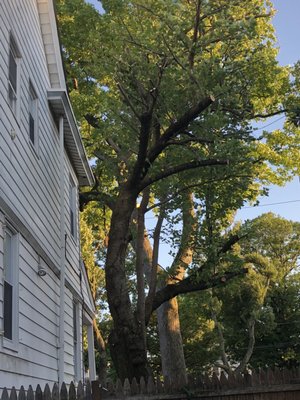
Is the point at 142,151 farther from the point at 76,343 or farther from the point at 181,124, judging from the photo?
the point at 76,343

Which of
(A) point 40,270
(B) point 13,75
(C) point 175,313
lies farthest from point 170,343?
(B) point 13,75

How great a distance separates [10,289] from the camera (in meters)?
7.13


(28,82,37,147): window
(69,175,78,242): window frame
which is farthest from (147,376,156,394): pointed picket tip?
(69,175,78,242): window frame

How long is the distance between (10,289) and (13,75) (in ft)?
10.4

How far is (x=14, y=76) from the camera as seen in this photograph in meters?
8.26

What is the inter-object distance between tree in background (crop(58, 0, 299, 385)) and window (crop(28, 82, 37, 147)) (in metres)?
2.01

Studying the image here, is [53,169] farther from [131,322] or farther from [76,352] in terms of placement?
[76,352]

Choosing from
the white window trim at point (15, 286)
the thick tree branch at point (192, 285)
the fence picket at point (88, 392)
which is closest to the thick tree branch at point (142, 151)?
the white window trim at point (15, 286)

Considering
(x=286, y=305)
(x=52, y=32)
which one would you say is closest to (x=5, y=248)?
(x=52, y=32)

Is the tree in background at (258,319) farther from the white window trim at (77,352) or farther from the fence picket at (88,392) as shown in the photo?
the fence picket at (88,392)

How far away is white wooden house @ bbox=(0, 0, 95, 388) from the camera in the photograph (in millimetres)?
7074

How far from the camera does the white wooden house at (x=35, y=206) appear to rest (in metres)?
7.07

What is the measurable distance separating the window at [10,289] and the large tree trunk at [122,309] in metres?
4.05

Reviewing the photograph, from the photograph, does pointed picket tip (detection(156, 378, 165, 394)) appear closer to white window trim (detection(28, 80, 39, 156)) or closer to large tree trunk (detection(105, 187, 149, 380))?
large tree trunk (detection(105, 187, 149, 380))
